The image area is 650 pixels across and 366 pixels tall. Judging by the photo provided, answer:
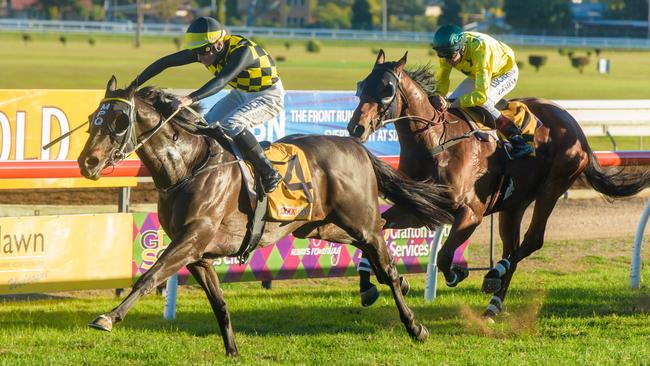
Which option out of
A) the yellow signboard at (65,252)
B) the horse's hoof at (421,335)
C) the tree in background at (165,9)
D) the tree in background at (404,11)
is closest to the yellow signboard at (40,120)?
the yellow signboard at (65,252)

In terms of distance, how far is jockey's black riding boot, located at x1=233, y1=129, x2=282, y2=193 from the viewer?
19.3 ft

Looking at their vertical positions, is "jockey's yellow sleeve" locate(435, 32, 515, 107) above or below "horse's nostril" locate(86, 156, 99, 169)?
Answer: above

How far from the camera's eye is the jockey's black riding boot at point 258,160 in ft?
19.3

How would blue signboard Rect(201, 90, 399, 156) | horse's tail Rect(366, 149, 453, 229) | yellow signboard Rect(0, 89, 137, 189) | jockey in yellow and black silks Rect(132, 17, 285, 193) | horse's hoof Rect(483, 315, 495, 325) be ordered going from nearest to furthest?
jockey in yellow and black silks Rect(132, 17, 285, 193) → horse's tail Rect(366, 149, 453, 229) → horse's hoof Rect(483, 315, 495, 325) → yellow signboard Rect(0, 89, 137, 189) → blue signboard Rect(201, 90, 399, 156)

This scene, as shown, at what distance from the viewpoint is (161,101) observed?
224 inches

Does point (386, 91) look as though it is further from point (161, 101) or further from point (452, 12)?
point (452, 12)

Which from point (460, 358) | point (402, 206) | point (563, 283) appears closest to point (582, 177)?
point (563, 283)

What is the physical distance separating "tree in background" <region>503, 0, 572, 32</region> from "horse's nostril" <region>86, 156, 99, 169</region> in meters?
81.3

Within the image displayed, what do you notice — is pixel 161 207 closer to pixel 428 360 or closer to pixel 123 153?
pixel 123 153

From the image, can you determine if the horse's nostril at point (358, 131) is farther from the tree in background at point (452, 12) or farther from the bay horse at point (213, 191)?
the tree in background at point (452, 12)

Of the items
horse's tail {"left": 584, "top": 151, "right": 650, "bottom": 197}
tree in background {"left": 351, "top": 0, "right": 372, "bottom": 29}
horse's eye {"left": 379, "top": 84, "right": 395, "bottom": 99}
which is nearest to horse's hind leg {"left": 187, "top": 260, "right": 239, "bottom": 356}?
horse's eye {"left": 379, "top": 84, "right": 395, "bottom": 99}

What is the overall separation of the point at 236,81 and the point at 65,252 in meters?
2.32

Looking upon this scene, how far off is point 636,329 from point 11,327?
3.84 meters

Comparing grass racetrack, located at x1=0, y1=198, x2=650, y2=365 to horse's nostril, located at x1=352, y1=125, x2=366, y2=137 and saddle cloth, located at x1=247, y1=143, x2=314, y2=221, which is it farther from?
horse's nostril, located at x1=352, y1=125, x2=366, y2=137
